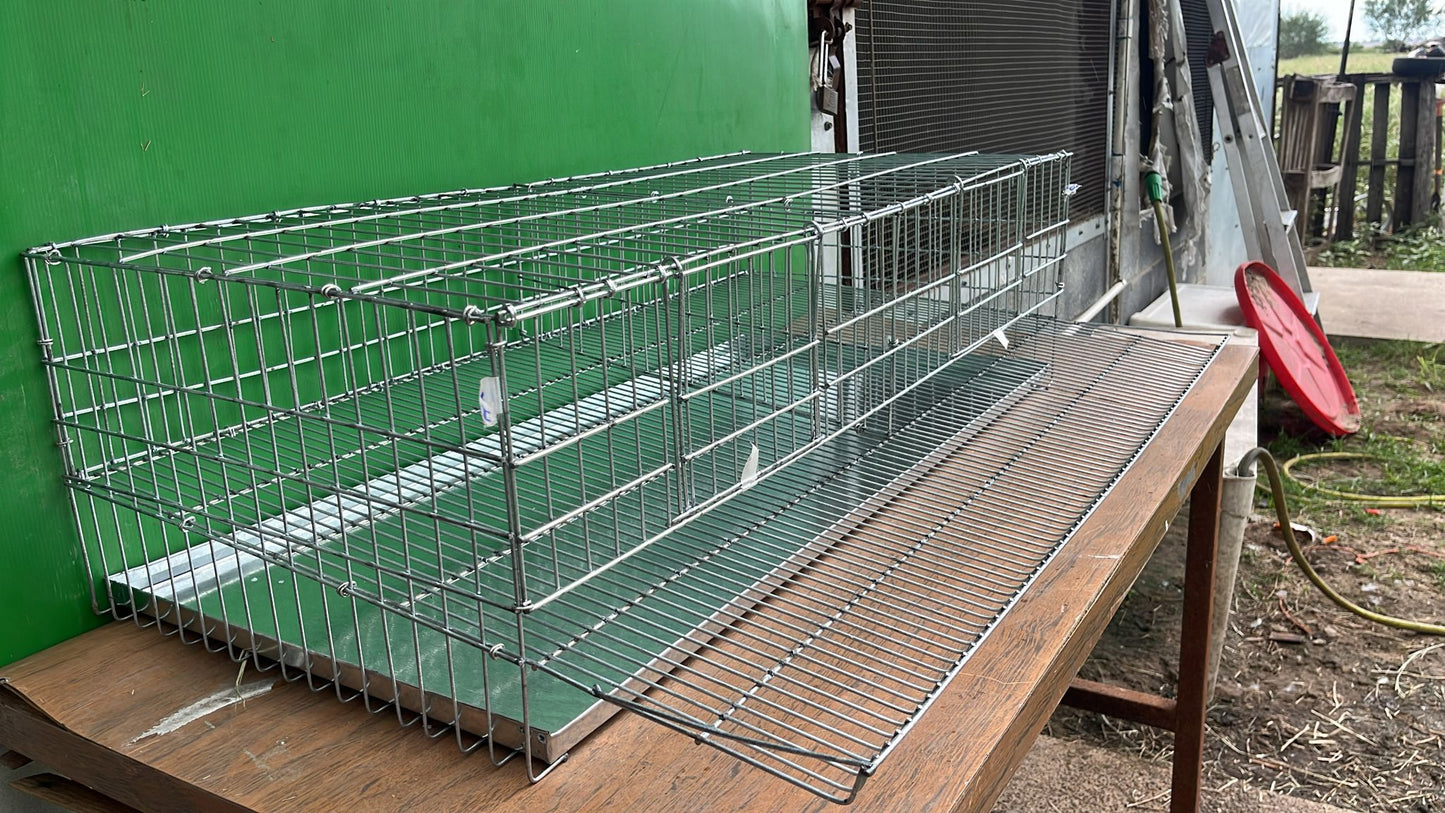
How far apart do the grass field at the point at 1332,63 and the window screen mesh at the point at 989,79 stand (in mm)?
5905

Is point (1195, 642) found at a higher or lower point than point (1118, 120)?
lower

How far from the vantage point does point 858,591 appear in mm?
1167

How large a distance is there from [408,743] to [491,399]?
Result: 0.34 meters

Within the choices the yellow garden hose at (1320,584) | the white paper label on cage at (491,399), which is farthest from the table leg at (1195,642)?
the white paper label on cage at (491,399)

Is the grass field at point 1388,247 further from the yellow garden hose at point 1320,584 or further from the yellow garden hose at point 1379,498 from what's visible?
the yellow garden hose at point 1320,584

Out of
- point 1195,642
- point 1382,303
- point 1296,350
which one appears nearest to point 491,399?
point 1195,642

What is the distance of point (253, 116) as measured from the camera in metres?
1.30

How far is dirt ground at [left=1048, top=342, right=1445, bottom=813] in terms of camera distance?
234 cm

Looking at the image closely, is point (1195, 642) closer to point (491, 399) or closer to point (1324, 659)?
point (1324, 659)

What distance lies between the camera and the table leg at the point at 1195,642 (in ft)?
6.68

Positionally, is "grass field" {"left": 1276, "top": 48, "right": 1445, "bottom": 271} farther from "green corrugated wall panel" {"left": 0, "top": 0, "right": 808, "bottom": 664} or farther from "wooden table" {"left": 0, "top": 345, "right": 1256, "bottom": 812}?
"wooden table" {"left": 0, "top": 345, "right": 1256, "bottom": 812}

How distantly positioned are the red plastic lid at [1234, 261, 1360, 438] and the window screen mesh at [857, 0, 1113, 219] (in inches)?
32.0

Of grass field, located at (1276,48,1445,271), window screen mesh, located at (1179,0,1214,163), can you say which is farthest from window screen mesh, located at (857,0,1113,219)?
grass field, located at (1276,48,1445,271)

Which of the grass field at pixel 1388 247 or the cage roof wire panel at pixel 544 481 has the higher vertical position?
the cage roof wire panel at pixel 544 481
